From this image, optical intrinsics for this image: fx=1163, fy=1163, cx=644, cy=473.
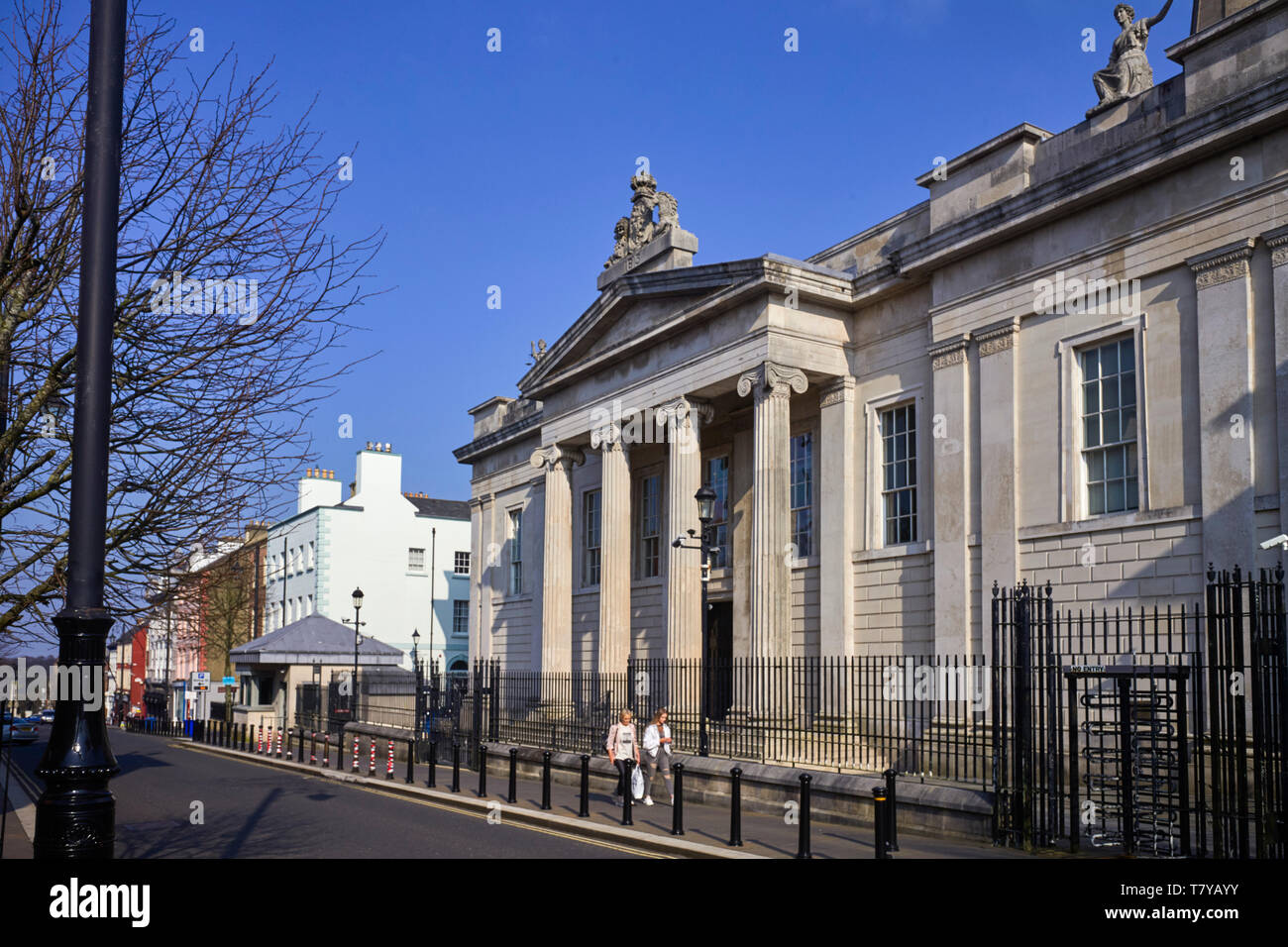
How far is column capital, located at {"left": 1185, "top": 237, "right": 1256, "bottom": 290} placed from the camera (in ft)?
55.7

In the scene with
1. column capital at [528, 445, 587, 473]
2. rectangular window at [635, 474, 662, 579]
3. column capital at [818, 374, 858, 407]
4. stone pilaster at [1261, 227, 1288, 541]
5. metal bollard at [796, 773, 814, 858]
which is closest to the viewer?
metal bollard at [796, 773, 814, 858]

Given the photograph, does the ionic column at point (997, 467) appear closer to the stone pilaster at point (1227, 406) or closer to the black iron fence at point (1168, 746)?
the stone pilaster at point (1227, 406)

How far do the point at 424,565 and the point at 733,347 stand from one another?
4183 cm

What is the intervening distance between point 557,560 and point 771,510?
988 centimetres

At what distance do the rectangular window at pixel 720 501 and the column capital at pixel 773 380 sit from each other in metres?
5.14

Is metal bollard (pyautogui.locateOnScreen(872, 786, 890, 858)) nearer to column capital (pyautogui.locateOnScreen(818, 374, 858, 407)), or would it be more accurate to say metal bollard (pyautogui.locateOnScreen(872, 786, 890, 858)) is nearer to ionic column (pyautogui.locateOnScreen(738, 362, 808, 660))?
ionic column (pyautogui.locateOnScreen(738, 362, 808, 660))

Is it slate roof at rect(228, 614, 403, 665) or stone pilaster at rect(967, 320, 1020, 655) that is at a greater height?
stone pilaster at rect(967, 320, 1020, 655)

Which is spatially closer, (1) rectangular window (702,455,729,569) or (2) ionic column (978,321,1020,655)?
(2) ionic column (978,321,1020,655)

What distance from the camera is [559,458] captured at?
3195cm

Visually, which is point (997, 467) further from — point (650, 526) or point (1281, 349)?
point (650, 526)

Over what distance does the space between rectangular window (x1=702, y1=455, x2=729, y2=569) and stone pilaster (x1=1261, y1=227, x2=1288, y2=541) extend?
1404cm

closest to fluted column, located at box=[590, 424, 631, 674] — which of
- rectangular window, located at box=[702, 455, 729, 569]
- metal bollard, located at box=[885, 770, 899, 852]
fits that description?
rectangular window, located at box=[702, 455, 729, 569]

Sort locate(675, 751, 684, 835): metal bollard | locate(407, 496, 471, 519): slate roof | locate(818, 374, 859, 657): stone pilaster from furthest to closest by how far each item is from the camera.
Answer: locate(407, 496, 471, 519): slate roof
locate(818, 374, 859, 657): stone pilaster
locate(675, 751, 684, 835): metal bollard
